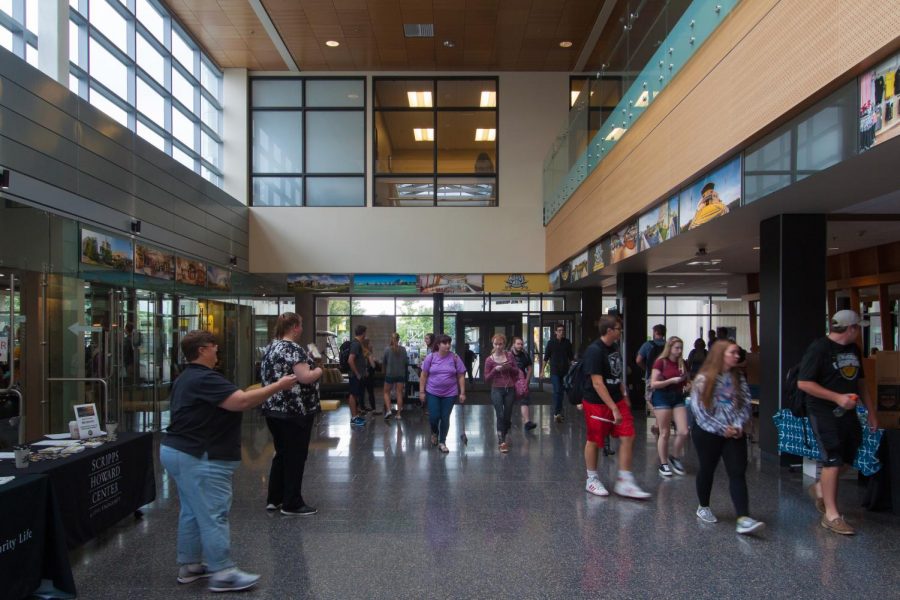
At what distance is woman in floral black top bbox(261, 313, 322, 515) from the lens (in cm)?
536

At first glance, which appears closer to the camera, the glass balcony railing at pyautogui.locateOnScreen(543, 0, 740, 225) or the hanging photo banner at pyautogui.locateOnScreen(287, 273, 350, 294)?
the glass balcony railing at pyautogui.locateOnScreen(543, 0, 740, 225)

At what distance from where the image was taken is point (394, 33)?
50.2 feet

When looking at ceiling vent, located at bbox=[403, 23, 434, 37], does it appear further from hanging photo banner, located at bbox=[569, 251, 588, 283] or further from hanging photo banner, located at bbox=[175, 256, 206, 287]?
hanging photo banner, located at bbox=[175, 256, 206, 287]

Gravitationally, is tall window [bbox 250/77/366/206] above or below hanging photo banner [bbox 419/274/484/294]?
above

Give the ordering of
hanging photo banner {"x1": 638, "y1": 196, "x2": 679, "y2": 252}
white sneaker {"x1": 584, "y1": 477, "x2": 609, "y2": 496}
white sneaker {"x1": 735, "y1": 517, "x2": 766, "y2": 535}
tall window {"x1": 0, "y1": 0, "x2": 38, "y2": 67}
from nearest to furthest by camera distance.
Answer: white sneaker {"x1": 735, "y1": 517, "x2": 766, "y2": 535}, white sneaker {"x1": 584, "y1": 477, "x2": 609, "y2": 496}, hanging photo banner {"x1": 638, "y1": 196, "x2": 679, "y2": 252}, tall window {"x1": 0, "y1": 0, "x2": 38, "y2": 67}

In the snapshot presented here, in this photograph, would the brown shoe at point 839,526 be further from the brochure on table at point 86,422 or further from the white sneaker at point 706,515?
the brochure on table at point 86,422

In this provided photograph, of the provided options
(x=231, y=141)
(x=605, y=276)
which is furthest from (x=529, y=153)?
(x=231, y=141)

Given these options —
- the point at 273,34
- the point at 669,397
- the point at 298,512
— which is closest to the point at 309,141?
the point at 273,34

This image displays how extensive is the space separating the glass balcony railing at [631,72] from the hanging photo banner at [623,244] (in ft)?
4.37

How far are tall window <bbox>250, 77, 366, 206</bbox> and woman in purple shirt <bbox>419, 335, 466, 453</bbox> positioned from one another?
9.59m

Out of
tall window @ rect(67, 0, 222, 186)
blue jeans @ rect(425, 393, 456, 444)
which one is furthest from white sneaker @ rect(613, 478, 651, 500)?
tall window @ rect(67, 0, 222, 186)

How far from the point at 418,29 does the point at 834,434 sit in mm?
13001

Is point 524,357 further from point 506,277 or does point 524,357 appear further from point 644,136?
point 506,277

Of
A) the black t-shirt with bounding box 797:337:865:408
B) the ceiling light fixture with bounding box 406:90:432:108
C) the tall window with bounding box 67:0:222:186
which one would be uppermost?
the ceiling light fixture with bounding box 406:90:432:108
